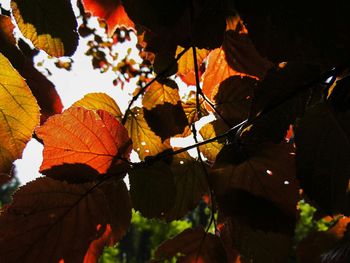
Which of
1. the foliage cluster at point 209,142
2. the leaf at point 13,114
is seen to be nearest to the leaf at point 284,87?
the foliage cluster at point 209,142

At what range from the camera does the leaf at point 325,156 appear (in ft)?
1.43

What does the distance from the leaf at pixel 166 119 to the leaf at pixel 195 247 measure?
0.69 ft

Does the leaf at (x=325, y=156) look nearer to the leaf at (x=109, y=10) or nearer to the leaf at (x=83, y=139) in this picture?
the leaf at (x=83, y=139)

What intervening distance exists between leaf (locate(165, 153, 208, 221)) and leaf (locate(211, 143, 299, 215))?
0.22 m

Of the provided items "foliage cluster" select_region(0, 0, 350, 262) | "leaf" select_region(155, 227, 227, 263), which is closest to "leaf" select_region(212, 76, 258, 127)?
"foliage cluster" select_region(0, 0, 350, 262)

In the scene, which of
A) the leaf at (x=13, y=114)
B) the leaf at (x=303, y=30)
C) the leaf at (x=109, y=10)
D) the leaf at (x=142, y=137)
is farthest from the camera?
the leaf at (x=142, y=137)

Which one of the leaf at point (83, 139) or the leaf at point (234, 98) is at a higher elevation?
the leaf at point (234, 98)

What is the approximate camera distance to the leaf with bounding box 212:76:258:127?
74 cm

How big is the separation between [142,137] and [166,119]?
91 millimetres

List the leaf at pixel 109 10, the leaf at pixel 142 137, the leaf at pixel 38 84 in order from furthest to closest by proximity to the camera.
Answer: the leaf at pixel 142 137, the leaf at pixel 109 10, the leaf at pixel 38 84

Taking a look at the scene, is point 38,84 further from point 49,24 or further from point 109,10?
point 109,10

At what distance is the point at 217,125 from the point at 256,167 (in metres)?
0.26

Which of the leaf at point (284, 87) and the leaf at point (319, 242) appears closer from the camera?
the leaf at point (284, 87)

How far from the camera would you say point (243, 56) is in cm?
78
